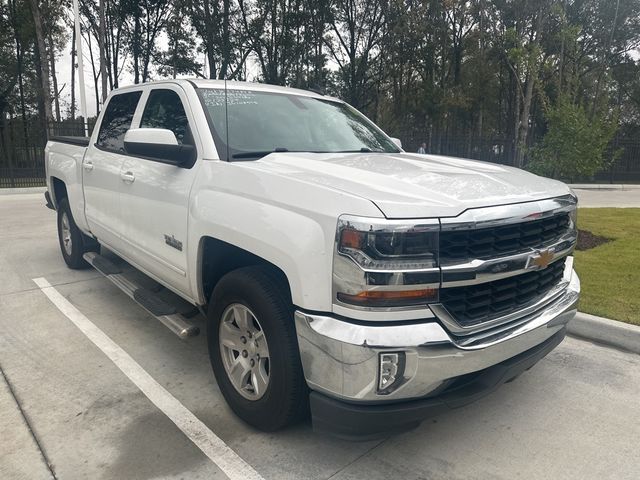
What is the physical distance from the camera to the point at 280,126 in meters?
3.54

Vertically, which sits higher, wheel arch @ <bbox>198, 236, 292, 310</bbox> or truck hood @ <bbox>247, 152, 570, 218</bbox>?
truck hood @ <bbox>247, 152, 570, 218</bbox>

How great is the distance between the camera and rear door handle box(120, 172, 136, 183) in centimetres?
379

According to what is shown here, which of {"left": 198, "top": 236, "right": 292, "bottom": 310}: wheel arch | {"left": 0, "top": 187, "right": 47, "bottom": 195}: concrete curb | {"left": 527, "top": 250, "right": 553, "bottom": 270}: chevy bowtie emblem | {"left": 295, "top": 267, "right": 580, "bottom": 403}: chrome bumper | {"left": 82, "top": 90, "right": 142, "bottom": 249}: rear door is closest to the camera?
{"left": 295, "top": 267, "right": 580, "bottom": 403}: chrome bumper

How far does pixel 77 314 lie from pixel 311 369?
320 cm

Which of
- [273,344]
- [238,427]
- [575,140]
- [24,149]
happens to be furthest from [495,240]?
[24,149]

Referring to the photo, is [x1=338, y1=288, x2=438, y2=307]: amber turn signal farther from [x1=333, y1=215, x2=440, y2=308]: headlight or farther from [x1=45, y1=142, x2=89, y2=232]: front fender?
[x1=45, y1=142, x2=89, y2=232]: front fender

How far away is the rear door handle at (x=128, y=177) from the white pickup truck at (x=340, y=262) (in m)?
0.08

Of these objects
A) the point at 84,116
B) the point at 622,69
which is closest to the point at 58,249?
the point at 84,116

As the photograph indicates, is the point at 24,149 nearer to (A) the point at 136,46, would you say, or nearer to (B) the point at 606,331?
(A) the point at 136,46

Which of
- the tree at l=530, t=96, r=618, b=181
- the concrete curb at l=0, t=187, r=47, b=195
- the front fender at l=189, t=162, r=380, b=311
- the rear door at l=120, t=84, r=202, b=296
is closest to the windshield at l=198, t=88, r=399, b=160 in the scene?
the rear door at l=120, t=84, r=202, b=296

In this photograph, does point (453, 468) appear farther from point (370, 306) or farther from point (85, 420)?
point (85, 420)

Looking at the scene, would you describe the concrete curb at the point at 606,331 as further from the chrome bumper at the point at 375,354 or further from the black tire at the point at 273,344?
the black tire at the point at 273,344

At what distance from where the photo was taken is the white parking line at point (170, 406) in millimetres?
2510

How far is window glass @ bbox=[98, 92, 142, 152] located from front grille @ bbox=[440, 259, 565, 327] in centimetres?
322
